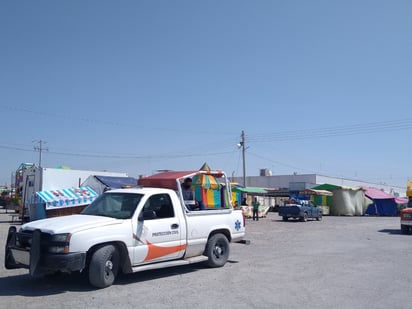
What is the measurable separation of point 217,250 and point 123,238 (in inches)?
123

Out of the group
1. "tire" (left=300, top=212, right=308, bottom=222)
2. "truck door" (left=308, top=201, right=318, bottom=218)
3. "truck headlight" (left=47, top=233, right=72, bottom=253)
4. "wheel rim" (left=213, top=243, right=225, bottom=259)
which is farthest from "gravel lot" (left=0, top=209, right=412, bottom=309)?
"truck door" (left=308, top=201, right=318, bottom=218)

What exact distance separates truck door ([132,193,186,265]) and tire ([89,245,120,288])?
443 millimetres

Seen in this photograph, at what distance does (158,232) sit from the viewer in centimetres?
891

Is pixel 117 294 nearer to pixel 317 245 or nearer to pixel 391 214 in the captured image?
pixel 317 245

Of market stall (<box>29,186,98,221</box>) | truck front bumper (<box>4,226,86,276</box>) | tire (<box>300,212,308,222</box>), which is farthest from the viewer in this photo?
tire (<box>300,212,308,222</box>)

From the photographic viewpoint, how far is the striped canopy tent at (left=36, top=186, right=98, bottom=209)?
805 inches

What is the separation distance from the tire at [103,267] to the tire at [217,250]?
2805 mm

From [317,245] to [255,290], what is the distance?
8313 millimetres

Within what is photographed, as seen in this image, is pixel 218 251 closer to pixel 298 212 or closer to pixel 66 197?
pixel 66 197

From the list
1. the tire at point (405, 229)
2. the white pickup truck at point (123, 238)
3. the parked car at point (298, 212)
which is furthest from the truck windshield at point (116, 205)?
the parked car at point (298, 212)

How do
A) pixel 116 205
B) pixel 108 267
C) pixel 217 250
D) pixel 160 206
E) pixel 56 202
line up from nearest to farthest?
pixel 108 267, pixel 116 205, pixel 160 206, pixel 217 250, pixel 56 202

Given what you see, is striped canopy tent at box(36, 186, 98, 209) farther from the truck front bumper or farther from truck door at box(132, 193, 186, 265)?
the truck front bumper

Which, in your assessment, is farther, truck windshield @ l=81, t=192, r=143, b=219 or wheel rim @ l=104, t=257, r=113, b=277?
truck windshield @ l=81, t=192, r=143, b=219

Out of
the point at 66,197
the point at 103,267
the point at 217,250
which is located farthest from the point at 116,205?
the point at 66,197
